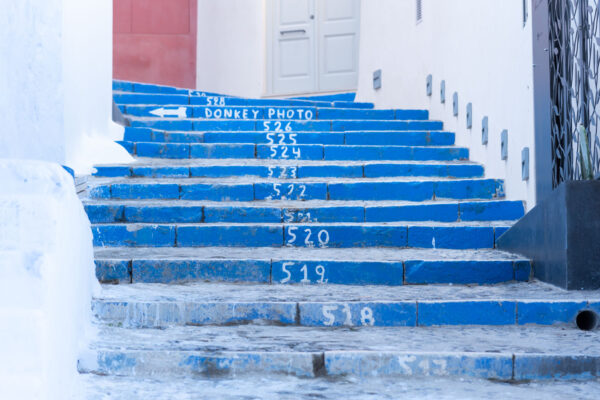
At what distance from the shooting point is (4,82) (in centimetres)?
400

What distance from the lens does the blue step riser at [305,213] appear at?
15.0 feet

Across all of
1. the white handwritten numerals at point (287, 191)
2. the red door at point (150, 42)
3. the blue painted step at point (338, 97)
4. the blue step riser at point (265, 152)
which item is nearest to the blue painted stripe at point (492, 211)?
the white handwritten numerals at point (287, 191)

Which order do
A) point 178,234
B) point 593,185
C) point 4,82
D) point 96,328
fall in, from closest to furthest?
point 96,328 < point 593,185 < point 4,82 < point 178,234

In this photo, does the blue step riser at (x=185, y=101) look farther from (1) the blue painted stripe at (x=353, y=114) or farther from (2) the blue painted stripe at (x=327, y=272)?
(2) the blue painted stripe at (x=327, y=272)

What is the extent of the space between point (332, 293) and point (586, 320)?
3.65 feet

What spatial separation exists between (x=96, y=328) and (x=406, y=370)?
1.25 meters

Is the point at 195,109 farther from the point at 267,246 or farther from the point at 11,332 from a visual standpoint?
the point at 11,332

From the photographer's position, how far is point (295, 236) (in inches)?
172

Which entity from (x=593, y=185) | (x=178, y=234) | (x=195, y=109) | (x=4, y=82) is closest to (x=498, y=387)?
(x=593, y=185)

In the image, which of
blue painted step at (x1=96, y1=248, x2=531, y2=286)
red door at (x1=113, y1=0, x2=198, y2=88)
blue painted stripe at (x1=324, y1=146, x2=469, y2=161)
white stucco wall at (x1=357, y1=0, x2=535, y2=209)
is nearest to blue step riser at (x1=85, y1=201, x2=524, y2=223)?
white stucco wall at (x1=357, y1=0, x2=535, y2=209)

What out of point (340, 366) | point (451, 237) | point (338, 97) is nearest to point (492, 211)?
point (451, 237)

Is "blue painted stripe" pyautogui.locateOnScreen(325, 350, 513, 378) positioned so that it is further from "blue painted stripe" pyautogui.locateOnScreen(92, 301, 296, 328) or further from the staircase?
"blue painted stripe" pyautogui.locateOnScreen(92, 301, 296, 328)

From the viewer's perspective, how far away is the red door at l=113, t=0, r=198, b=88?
10320 millimetres

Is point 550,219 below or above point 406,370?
above
